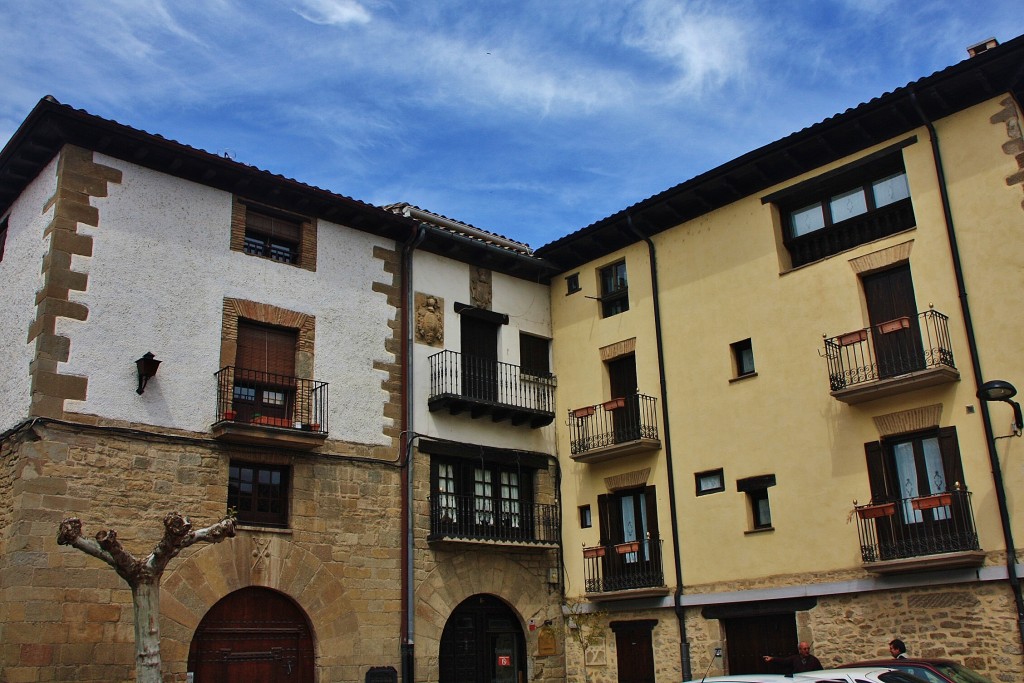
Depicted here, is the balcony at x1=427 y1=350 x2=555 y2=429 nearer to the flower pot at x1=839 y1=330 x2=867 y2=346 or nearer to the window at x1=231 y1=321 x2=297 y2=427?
the window at x1=231 y1=321 x2=297 y2=427

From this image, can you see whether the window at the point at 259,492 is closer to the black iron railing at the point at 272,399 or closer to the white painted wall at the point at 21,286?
the black iron railing at the point at 272,399

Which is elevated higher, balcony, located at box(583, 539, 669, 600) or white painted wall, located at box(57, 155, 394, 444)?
white painted wall, located at box(57, 155, 394, 444)

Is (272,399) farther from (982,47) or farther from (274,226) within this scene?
(982,47)

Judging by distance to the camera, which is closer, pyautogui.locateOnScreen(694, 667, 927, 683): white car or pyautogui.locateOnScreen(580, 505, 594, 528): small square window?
pyautogui.locateOnScreen(694, 667, 927, 683): white car

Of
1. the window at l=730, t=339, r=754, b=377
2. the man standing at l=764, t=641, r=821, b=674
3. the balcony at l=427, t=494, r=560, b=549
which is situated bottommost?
the man standing at l=764, t=641, r=821, b=674

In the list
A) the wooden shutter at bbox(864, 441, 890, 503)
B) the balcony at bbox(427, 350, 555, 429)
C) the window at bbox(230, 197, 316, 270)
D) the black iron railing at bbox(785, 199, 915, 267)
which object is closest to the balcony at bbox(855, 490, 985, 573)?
the wooden shutter at bbox(864, 441, 890, 503)

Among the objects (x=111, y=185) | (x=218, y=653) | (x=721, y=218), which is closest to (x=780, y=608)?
(x=721, y=218)

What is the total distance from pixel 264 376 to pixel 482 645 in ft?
21.1

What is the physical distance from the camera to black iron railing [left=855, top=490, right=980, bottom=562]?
47.4 ft

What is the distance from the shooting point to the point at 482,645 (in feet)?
62.2

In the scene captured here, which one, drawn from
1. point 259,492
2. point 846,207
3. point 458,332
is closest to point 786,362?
point 846,207

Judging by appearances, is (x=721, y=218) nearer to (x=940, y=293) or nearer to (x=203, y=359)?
(x=940, y=293)

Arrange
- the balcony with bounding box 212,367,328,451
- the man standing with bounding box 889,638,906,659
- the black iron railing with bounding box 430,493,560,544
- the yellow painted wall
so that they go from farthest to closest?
the black iron railing with bounding box 430,493,560,544
the balcony with bounding box 212,367,328,451
the yellow painted wall
the man standing with bounding box 889,638,906,659

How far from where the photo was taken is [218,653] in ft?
51.2
